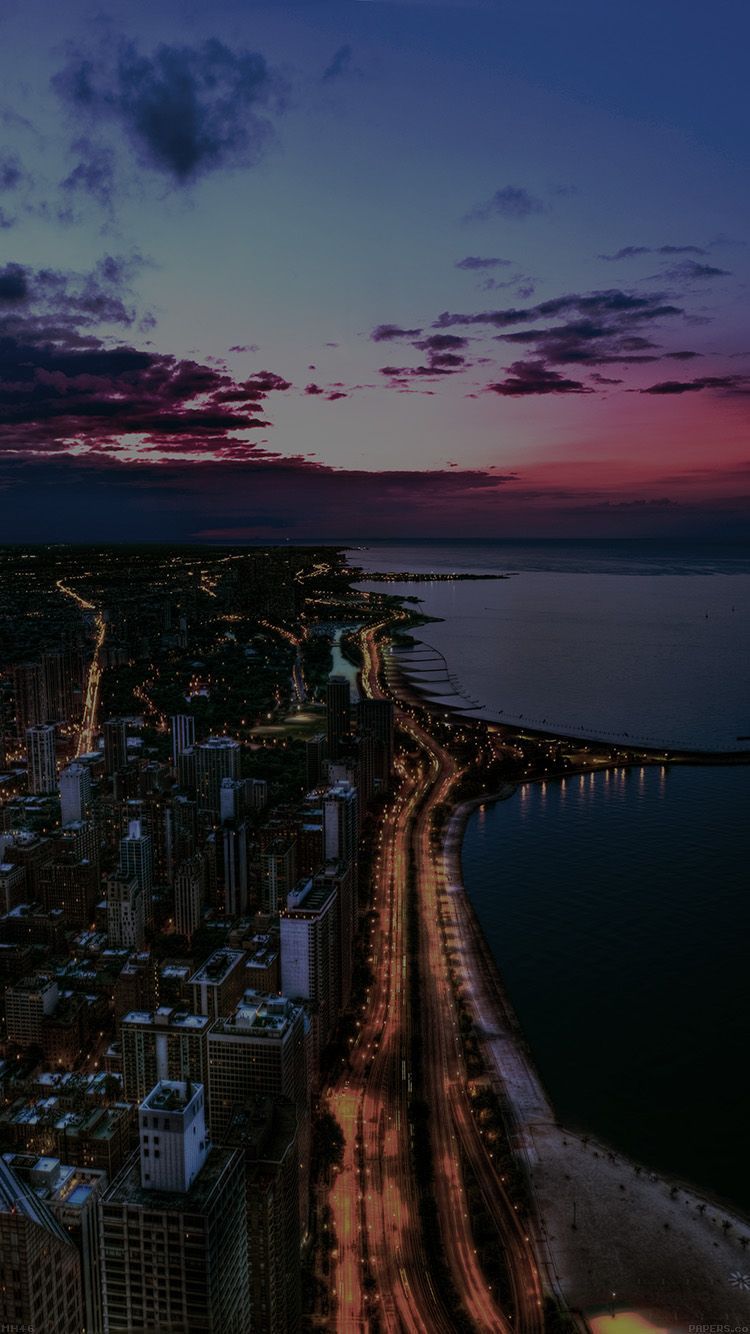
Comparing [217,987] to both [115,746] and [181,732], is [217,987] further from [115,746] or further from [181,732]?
[181,732]

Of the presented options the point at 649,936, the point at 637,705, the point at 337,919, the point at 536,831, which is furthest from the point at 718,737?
the point at 337,919

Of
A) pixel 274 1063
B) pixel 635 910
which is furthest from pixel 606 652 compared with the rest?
pixel 274 1063

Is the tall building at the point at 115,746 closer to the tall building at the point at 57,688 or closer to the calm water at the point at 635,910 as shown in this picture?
the tall building at the point at 57,688

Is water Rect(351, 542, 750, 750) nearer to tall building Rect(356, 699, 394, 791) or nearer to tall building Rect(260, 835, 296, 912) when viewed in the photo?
tall building Rect(356, 699, 394, 791)

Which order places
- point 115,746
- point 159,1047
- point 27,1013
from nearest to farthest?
1. point 159,1047
2. point 27,1013
3. point 115,746

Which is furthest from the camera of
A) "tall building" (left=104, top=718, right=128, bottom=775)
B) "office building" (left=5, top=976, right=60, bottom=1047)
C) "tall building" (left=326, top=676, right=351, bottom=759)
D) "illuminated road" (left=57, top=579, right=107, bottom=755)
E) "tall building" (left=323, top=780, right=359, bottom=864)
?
"illuminated road" (left=57, top=579, right=107, bottom=755)

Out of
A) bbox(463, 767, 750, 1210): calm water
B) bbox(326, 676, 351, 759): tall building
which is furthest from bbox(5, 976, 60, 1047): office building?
bbox(326, 676, 351, 759): tall building
